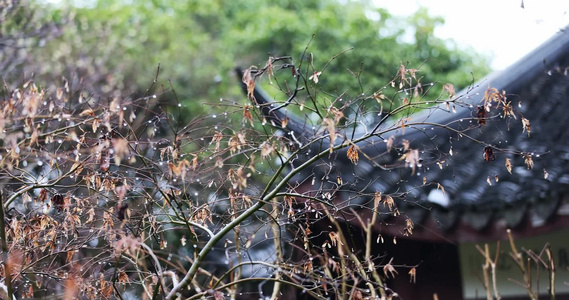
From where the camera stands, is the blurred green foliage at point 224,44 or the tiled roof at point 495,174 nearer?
the tiled roof at point 495,174

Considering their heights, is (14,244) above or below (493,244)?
above

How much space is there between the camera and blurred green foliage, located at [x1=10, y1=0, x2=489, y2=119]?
1223cm

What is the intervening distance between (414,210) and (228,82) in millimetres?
10427

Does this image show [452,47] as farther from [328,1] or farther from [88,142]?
[88,142]

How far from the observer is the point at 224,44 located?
1545cm

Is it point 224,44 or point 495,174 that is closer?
point 495,174

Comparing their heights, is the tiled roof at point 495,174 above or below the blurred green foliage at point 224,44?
below

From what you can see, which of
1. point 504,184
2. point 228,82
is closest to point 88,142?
point 504,184

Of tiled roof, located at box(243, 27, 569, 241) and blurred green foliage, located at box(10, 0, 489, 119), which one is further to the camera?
blurred green foliage, located at box(10, 0, 489, 119)

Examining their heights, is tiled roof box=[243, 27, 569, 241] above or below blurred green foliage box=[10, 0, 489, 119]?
below

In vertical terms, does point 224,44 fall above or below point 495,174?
above

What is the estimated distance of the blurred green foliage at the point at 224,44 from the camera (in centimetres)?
1223

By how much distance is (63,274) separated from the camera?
303cm

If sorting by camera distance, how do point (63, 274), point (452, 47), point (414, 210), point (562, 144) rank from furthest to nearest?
point (452, 47), point (562, 144), point (414, 210), point (63, 274)
